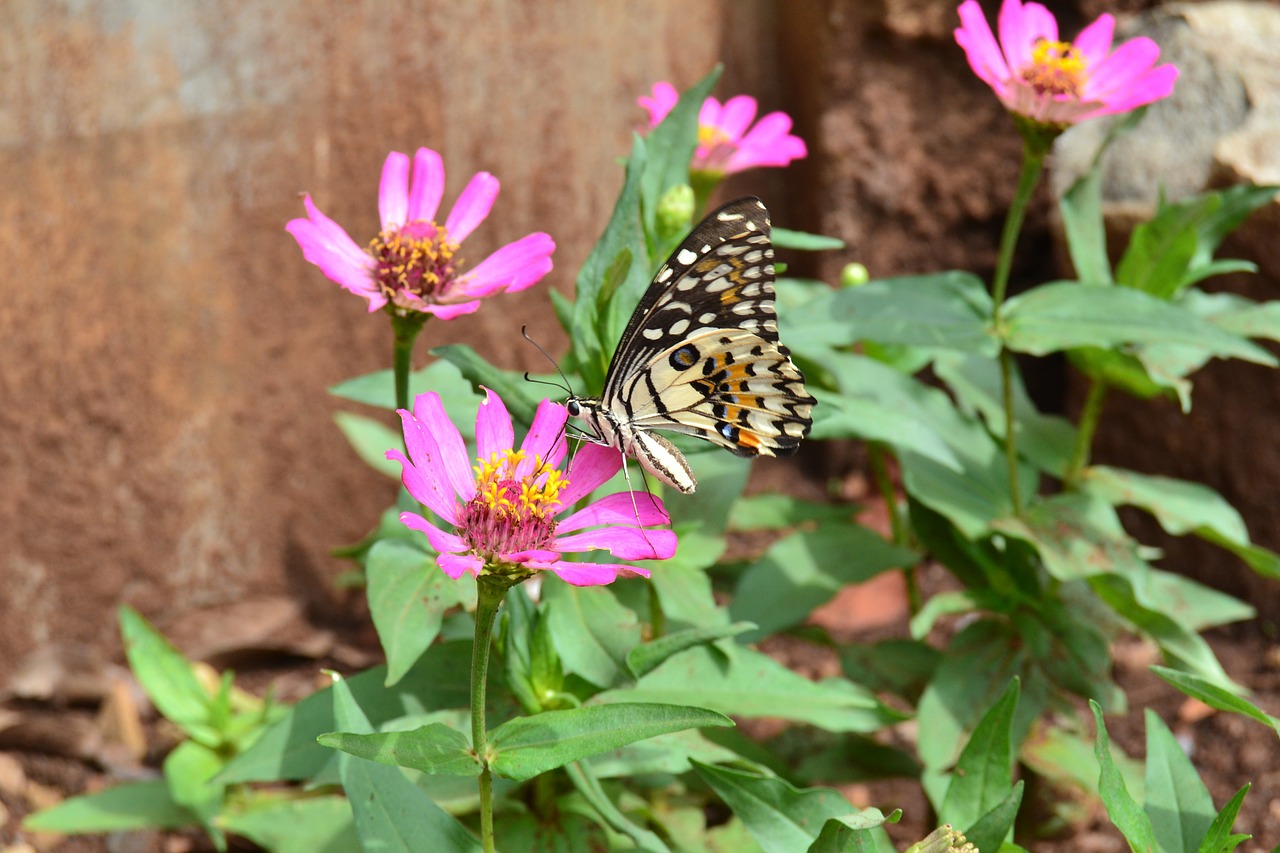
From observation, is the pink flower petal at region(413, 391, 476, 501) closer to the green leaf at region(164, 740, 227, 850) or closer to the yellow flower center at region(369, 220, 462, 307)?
the yellow flower center at region(369, 220, 462, 307)

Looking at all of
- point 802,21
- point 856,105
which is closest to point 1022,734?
point 856,105

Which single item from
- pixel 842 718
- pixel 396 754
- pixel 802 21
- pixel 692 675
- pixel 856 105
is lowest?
pixel 842 718

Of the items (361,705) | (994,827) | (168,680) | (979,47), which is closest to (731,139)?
(979,47)

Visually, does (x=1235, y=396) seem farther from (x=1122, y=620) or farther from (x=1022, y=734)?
(x=1022, y=734)

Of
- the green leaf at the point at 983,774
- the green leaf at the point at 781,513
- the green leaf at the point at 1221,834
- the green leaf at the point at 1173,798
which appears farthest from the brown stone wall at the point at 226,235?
the green leaf at the point at 1221,834

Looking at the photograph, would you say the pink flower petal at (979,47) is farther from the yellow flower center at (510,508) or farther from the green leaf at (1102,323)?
the yellow flower center at (510,508)

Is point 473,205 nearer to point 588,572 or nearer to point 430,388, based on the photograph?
point 430,388
